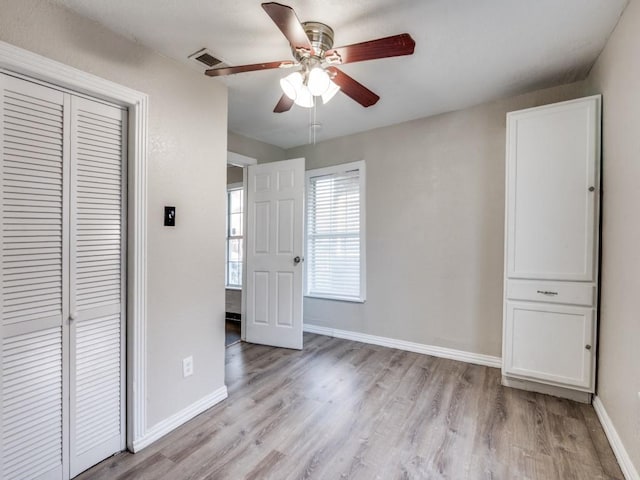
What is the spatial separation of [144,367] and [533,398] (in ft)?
8.77

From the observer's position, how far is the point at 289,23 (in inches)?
51.5

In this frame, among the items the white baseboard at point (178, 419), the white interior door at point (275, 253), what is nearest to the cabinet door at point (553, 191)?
the white interior door at point (275, 253)

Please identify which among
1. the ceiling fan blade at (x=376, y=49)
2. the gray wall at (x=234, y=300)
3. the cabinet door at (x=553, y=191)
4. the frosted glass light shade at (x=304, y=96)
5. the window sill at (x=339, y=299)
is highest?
the ceiling fan blade at (x=376, y=49)

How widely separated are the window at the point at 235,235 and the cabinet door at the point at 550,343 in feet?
12.2

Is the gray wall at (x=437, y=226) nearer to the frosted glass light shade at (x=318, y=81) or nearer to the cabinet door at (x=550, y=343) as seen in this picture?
the cabinet door at (x=550, y=343)

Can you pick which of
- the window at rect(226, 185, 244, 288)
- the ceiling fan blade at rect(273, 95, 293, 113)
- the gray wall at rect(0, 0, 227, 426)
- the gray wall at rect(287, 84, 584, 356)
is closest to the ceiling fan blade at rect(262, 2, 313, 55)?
the ceiling fan blade at rect(273, 95, 293, 113)

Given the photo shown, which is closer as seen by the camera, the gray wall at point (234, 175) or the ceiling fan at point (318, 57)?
the ceiling fan at point (318, 57)

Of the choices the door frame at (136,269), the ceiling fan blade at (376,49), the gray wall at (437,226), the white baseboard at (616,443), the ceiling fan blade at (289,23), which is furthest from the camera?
the gray wall at (437,226)

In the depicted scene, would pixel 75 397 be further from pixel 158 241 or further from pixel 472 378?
pixel 472 378

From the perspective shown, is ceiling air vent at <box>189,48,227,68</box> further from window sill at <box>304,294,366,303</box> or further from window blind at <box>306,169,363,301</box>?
window sill at <box>304,294,366,303</box>

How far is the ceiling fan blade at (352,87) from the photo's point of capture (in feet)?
5.66

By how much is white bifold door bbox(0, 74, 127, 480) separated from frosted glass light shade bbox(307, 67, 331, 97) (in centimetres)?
112

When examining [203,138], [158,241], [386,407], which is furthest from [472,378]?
[203,138]

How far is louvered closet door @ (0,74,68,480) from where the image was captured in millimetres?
1405
